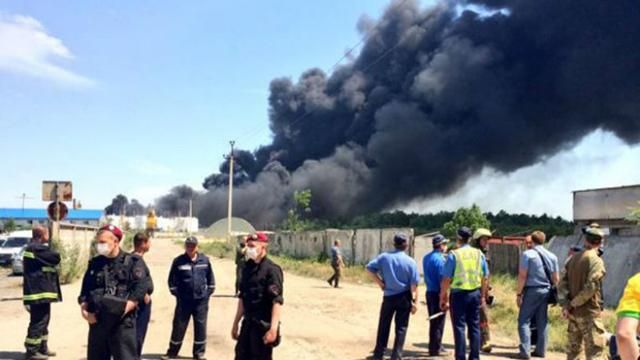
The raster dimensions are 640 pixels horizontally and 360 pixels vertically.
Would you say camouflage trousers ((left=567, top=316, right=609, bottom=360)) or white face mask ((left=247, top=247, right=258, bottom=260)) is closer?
white face mask ((left=247, top=247, right=258, bottom=260))

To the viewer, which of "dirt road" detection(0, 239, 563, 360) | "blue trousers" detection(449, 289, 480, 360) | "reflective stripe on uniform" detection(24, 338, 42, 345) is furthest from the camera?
"dirt road" detection(0, 239, 563, 360)

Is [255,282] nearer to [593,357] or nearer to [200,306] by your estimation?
[200,306]

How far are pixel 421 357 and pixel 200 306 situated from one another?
9.91 feet

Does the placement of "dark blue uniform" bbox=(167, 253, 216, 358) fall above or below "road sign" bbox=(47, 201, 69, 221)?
below

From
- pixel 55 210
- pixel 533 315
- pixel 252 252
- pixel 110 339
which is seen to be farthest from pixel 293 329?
pixel 55 210

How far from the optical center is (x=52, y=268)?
863cm

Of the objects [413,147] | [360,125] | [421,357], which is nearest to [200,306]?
[421,357]

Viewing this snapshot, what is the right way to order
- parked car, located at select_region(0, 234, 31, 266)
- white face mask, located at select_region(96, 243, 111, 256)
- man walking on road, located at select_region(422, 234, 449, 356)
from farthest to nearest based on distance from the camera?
1. parked car, located at select_region(0, 234, 31, 266)
2. man walking on road, located at select_region(422, 234, 449, 356)
3. white face mask, located at select_region(96, 243, 111, 256)

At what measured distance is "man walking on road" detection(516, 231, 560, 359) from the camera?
28.6 ft

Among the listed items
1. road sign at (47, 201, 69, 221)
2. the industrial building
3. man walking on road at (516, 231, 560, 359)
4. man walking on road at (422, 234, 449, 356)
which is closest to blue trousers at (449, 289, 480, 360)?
man walking on road at (422, 234, 449, 356)

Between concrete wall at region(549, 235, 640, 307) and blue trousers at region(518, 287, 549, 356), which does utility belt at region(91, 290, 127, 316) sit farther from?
concrete wall at region(549, 235, 640, 307)

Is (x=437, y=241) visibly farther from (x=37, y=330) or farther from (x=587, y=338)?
(x=37, y=330)

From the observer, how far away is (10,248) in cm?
2617

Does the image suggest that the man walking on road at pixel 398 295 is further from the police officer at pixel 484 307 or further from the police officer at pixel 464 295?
the police officer at pixel 484 307
